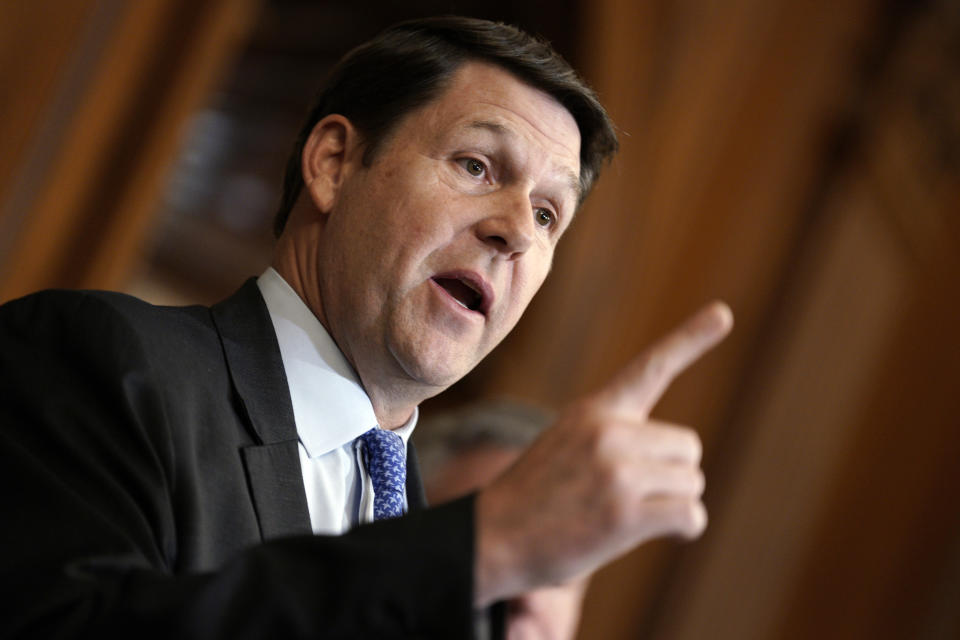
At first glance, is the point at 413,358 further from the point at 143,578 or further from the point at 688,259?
the point at 688,259

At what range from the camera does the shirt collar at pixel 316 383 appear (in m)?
0.85

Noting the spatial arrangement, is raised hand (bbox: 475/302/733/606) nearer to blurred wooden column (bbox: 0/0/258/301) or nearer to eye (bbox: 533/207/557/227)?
eye (bbox: 533/207/557/227)

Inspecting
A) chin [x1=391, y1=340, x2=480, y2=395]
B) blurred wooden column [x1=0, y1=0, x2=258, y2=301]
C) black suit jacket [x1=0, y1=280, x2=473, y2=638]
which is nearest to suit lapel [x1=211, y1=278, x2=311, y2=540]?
black suit jacket [x1=0, y1=280, x2=473, y2=638]

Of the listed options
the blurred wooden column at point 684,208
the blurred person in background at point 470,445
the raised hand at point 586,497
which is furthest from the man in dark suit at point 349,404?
the blurred wooden column at point 684,208

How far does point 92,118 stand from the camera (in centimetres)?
227

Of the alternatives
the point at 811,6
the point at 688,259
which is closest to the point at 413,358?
the point at 688,259

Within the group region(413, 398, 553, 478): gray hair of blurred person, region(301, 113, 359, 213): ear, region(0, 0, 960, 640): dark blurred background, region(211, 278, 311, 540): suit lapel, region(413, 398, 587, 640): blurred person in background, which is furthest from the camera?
region(0, 0, 960, 640): dark blurred background

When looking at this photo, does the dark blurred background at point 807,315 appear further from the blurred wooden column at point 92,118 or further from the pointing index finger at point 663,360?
the pointing index finger at point 663,360

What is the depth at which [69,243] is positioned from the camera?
92.6 inches

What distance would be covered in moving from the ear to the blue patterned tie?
22cm

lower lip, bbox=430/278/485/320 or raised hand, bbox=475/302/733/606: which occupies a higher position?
lower lip, bbox=430/278/485/320

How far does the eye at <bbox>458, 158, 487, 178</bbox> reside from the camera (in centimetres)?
86

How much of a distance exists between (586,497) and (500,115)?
1.15 ft

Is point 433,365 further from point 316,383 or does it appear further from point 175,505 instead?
point 175,505
